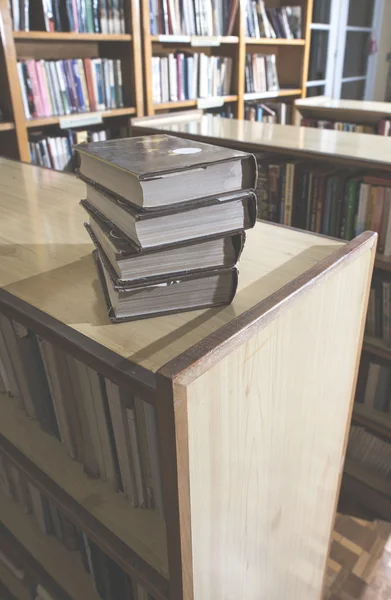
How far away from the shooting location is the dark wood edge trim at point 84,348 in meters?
0.52

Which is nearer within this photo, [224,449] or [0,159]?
[224,449]

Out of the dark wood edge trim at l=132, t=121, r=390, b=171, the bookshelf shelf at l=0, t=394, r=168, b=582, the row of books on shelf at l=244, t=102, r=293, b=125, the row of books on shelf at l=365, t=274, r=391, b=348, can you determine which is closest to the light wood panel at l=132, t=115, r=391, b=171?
the dark wood edge trim at l=132, t=121, r=390, b=171

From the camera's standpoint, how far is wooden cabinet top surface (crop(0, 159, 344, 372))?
58cm

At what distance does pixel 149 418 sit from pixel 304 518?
38 cm

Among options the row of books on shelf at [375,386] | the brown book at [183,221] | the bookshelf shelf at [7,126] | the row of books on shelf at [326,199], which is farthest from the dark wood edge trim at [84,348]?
Result: the bookshelf shelf at [7,126]

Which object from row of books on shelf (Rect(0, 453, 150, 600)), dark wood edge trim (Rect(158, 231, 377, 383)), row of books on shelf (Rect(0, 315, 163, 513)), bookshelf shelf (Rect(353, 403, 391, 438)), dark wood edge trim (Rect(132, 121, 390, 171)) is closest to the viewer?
dark wood edge trim (Rect(158, 231, 377, 383))

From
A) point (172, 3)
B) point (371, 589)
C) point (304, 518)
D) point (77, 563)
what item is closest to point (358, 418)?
point (371, 589)

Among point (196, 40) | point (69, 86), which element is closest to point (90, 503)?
point (69, 86)

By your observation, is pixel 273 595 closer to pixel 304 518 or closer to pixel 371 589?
pixel 304 518

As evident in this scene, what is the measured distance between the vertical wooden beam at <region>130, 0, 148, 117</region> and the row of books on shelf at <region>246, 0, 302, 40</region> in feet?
3.05

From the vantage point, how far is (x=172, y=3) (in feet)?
8.07

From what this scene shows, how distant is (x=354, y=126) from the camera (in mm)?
2432

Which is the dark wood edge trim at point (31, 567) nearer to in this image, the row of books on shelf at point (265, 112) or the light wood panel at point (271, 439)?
the light wood panel at point (271, 439)

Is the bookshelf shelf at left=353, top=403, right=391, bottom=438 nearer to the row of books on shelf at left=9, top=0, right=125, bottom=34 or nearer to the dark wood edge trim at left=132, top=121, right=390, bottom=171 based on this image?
the dark wood edge trim at left=132, top=121, right=390, bottom=171
